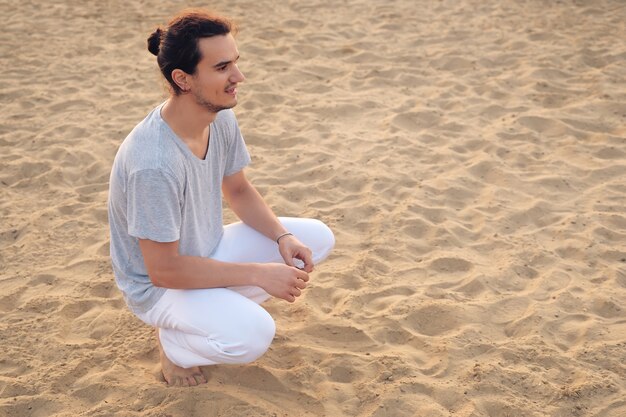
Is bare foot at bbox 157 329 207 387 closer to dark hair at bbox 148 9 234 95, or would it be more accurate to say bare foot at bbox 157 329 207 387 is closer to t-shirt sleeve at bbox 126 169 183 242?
t-shirt sleeve at bbox 126 169 183 242

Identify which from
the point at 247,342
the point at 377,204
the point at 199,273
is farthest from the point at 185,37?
the point at 377,204

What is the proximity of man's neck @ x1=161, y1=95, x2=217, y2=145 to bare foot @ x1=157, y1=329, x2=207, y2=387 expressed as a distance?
2.75 feet

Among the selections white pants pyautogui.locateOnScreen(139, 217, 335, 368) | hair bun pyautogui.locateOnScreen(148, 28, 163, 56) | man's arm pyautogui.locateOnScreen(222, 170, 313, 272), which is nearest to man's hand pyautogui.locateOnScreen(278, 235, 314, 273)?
man's arm pyautogui.locateOnScreen(222, 170, 313, 272)

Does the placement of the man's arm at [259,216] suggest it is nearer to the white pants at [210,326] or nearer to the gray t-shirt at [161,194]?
the gray t-shirt at [161,194]

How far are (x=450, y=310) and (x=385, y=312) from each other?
0.28 m

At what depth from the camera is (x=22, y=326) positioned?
3174 millimetres

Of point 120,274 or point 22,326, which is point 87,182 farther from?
point 120,274

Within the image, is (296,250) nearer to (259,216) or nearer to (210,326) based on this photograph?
(259,216)

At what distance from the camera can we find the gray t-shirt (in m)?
2.44

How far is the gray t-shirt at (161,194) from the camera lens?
7.99 ft

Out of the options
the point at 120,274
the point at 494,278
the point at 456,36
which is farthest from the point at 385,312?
the point at 456,36

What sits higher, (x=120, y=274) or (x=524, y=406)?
(x=120, y=274)

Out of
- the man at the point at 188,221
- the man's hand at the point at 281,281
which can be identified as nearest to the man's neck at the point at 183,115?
the man at the point at 188,221

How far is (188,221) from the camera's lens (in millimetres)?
2670
